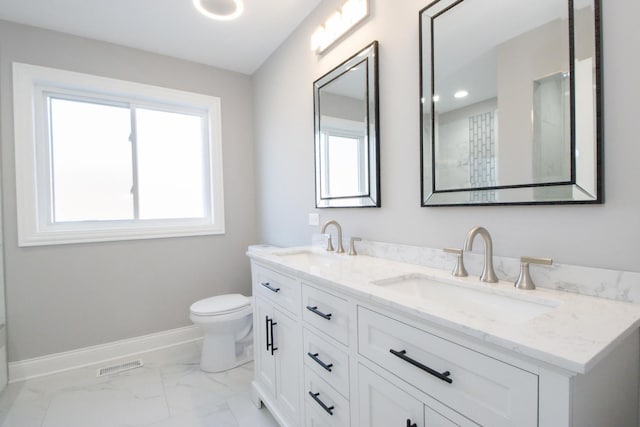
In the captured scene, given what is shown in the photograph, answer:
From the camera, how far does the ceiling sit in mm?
1952

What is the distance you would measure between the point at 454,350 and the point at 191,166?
279cm

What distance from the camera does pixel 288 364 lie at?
145 centimetres

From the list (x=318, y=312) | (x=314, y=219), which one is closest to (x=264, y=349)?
(x=318, y=312)

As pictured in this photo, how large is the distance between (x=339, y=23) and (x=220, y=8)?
2.74ft

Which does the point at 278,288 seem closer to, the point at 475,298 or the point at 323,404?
the point at 323,404

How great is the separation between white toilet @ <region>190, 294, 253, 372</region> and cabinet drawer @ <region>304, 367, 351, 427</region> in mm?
1021

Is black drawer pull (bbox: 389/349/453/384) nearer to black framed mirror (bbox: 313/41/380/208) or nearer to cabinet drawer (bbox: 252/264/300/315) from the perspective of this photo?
cabinet drawer (bbox: 252/264/300/315)

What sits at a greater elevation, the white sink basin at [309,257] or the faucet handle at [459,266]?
the faucet handle at [459,266]

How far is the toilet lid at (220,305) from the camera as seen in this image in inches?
82.5

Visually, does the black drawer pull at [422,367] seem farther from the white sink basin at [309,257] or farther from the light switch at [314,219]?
the light switch at [314,219]

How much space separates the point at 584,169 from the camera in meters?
0.88

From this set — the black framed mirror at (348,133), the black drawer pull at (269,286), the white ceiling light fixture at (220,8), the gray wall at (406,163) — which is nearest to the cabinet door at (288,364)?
the black drawer pull at (269,286)

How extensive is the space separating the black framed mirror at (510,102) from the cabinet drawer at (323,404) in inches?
34.6

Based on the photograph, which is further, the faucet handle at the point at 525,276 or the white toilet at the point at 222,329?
the white toilet at the point at 222,329
